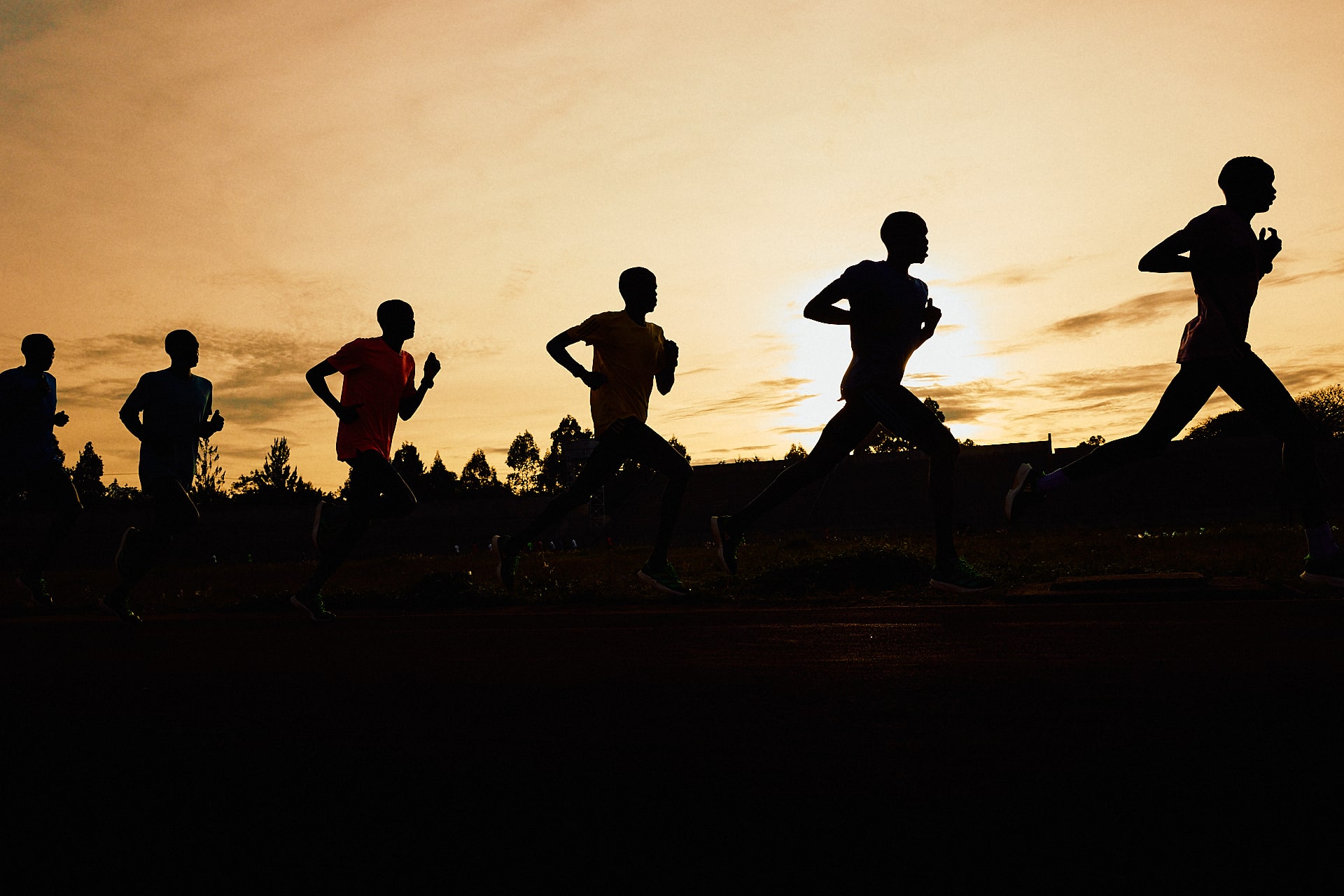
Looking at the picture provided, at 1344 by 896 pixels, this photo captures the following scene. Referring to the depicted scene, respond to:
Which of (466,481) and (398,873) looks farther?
(466,481)

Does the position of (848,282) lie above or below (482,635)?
above

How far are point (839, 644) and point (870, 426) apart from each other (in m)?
2.92

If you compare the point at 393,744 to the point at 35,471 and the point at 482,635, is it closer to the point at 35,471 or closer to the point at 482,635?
the point at 482,635

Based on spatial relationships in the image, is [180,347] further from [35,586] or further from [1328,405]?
[1328,405]

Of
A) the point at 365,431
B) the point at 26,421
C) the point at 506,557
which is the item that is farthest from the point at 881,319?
the point at 26,421

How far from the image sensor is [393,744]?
2.79 metres

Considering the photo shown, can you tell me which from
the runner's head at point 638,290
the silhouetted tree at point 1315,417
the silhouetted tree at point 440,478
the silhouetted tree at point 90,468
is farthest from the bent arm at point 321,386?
the silhouetted tree at point 90,468

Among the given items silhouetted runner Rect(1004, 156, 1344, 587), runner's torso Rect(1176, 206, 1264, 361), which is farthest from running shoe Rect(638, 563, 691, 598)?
runner's torso Rect(1176, 206, 1264, 361)

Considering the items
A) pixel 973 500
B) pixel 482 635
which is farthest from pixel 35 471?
pixel 973 500

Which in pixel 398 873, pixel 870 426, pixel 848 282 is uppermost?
pixel 848 282

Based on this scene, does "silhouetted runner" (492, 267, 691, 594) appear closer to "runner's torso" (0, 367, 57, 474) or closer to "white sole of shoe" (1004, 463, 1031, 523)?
"white sole of shoe" (1004, 463, 1031, 523)

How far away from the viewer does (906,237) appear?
6867 mm

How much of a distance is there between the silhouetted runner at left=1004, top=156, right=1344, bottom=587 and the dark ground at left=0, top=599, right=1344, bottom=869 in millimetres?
1045

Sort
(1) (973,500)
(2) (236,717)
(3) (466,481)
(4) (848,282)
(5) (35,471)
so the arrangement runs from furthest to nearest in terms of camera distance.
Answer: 1. (3) (466,481)
2. (1) (973,500)
3. (5) (35,471)
4. (4) (848,282)
5. (2) (236,717)
